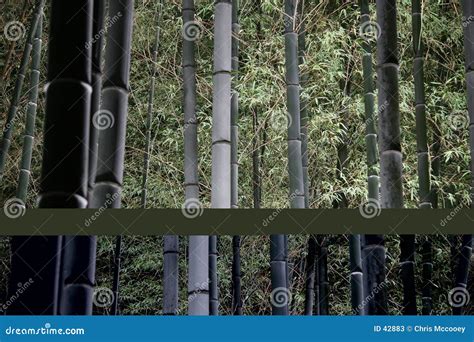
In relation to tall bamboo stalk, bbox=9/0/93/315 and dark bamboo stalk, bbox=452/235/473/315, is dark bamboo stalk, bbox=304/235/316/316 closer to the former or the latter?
dark bamboo stalk, bbox=452/235/473/315

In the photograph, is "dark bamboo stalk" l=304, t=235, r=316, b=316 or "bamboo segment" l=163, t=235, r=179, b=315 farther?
"dark bamboo stalk" l=304, t=235, r=316, b=316

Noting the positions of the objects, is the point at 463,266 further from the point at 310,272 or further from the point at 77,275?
the point at 310,272

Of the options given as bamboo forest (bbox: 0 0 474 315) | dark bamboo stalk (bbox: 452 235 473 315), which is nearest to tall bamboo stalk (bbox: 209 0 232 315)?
bamboo forest (bbox: 0 0 474 315)

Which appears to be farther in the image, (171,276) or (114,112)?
(171,276)

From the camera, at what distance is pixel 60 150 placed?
4.79ft

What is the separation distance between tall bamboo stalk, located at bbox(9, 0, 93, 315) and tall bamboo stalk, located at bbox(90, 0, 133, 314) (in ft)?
1.27

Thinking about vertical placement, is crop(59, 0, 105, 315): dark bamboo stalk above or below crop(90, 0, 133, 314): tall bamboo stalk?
below

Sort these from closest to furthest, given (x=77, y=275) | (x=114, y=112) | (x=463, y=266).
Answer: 1. (x=77, y=275)
2. (x=114, y=112)
3. (x=463, y=266)

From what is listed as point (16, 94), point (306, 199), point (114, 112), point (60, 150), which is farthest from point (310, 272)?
point (60, 150)

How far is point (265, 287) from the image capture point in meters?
6.14

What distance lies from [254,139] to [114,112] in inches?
195

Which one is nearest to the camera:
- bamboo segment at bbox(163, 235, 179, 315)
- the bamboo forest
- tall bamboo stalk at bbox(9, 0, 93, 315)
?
tall bamboo stalk at bbox(9, 0, 93, 315)

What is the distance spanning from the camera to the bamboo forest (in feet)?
5.89

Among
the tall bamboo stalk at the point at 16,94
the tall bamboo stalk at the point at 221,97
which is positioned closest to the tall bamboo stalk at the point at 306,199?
the tall bamboo stalk at the point at 221,97
